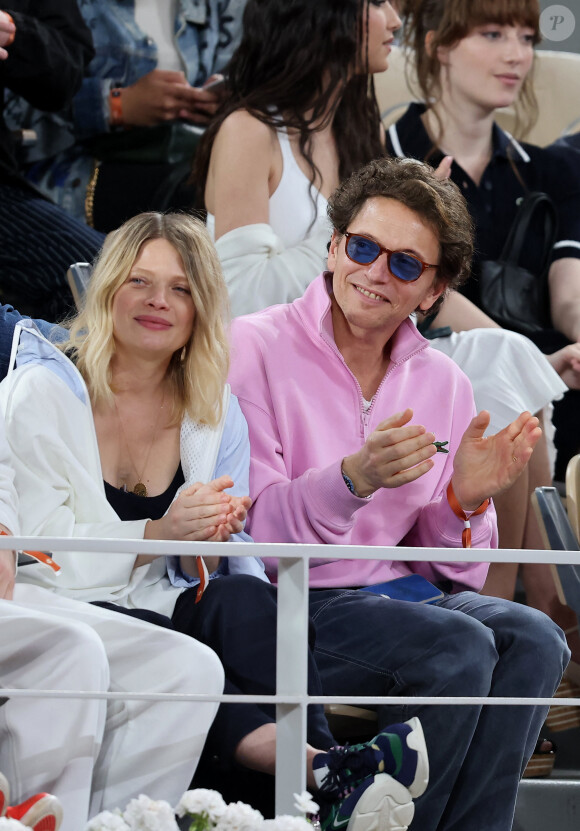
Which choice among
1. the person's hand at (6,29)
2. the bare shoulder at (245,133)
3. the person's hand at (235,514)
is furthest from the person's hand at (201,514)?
the person's hand at (6,29)

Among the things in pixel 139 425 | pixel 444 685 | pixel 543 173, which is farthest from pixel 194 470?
pixel 543 173

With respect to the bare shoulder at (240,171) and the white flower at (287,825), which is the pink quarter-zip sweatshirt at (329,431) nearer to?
the bare shoulder at (240,171)

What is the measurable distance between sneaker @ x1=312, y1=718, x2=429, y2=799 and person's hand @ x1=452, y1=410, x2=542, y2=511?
19.7 inches

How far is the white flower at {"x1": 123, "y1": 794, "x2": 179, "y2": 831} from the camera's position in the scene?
3.42 feet

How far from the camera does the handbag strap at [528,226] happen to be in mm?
2818

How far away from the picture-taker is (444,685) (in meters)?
1.54

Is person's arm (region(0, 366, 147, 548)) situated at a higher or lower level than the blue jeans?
higher

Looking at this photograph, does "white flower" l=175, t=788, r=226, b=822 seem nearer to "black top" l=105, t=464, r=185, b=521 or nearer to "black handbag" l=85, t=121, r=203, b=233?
"black top" l=105, t=464, r=185, b=521

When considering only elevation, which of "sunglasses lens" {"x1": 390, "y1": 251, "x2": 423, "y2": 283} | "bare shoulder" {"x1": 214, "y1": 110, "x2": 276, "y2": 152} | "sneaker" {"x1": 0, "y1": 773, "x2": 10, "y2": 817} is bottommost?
"sneaker" {"x1": 0, "y1": 773, "x2": 10, "y2": 817}

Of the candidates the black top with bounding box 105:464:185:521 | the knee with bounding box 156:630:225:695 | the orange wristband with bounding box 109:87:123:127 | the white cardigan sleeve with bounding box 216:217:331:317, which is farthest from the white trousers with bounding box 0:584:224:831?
the orange wristband with bounding box 109:87:123:127

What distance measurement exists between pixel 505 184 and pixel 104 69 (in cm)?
97

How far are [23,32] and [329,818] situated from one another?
176 cm

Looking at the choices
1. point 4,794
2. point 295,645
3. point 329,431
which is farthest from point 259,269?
point 4,794

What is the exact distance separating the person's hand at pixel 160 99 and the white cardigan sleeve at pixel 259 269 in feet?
1.36
